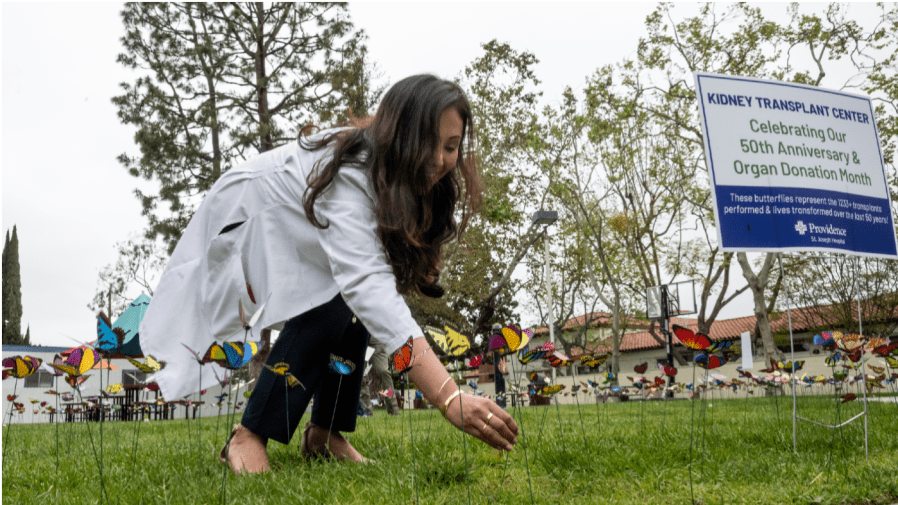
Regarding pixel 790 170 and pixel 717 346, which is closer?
Answer: pixel 717 346

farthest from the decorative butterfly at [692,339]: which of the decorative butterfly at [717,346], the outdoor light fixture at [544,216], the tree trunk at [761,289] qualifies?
the tree trunk at [761,289]

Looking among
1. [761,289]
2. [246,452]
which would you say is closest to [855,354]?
[246,452]

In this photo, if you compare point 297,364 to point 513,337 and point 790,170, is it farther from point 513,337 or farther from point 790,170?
point 790,170

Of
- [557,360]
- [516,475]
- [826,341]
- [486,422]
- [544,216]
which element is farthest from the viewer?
[544,216]

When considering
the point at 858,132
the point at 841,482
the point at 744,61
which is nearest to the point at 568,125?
the point at 744,61

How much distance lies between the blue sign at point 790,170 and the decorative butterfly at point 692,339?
95 cm

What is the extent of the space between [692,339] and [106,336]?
168 centimetres

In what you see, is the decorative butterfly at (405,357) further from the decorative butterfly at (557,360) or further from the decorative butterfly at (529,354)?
the decorative butterfly at (557,360)

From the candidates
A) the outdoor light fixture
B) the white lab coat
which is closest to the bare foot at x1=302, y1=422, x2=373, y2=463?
the white lab coat

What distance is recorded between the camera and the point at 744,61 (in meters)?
16.3

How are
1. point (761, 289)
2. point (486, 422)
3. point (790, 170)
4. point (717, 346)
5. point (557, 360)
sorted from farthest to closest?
1. point (761, 289)
2. point (790, 170)
3. point (557, 360)
4. point (717, 346)
5. point (486, 422)

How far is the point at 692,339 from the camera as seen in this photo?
1956 mm

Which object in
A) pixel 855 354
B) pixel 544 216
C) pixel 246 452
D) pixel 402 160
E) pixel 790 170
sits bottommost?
pixel 246 452

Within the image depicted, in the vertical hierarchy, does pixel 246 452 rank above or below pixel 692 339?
below
